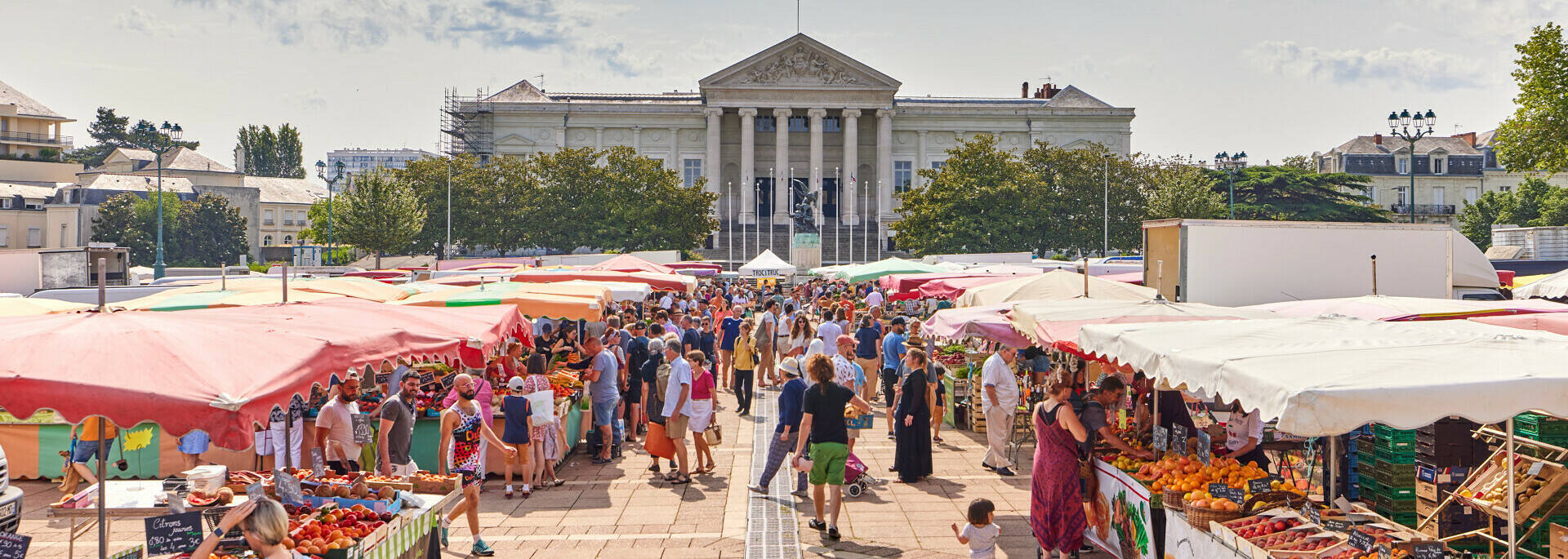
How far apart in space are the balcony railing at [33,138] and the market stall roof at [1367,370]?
94.5 metres

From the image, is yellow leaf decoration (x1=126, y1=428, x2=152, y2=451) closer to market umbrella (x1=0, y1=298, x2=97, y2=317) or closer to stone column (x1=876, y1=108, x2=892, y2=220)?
market umbrella (x1=0, y1=298, x2=97, y2=317)

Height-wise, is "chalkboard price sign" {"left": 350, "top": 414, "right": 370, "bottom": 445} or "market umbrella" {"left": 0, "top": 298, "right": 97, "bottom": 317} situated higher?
"market umbrella" {"left": 0, "top": 298, "right": 97, "bottom": 317}

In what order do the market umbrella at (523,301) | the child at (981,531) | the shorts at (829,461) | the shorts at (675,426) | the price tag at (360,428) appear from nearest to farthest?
1. the child at (981,531)
2. the shorts at (829,461)
3. the price tag at (360,428)
4. the shorts at (675,426)
5. the market umbrella at (523,301)

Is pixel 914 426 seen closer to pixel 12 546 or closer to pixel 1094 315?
pixel 1094 315

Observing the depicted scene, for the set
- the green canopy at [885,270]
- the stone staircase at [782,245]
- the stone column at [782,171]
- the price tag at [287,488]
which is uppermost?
the stone column at [782,171]

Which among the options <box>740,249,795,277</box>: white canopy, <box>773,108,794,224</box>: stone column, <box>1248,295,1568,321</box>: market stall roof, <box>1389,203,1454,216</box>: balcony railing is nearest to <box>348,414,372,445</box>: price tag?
<box>1248,295,1568,321</box>: market stall roof

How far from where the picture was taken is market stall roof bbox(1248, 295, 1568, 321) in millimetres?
11641

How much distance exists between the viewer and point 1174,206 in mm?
56469

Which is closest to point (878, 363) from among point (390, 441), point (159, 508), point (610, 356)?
point (610, 356)

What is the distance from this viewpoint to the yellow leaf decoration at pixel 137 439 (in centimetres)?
1239

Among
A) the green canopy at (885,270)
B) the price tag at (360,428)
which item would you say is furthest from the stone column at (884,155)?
the price tag at (360,428)

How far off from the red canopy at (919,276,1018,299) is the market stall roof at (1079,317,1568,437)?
12956mm

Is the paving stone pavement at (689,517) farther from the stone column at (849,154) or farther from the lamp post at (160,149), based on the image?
the stone column at (849,154)

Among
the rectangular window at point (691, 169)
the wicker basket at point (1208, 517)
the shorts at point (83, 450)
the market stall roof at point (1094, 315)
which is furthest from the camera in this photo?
the rectangular window at point (691, 169)
